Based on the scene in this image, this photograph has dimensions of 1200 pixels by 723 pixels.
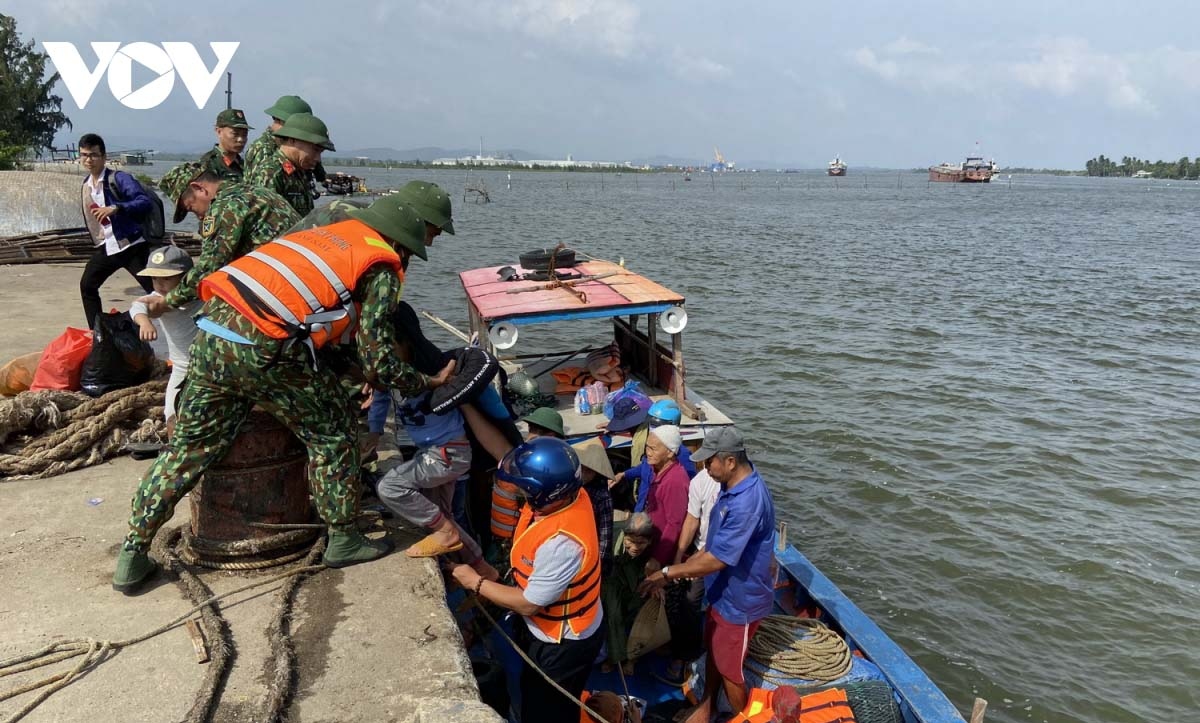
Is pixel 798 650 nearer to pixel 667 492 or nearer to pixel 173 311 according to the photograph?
pixel 667 492

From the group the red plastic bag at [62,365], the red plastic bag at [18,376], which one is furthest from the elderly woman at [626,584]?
the red plastic bag at [18,376]

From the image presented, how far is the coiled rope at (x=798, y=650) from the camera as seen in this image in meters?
4.95

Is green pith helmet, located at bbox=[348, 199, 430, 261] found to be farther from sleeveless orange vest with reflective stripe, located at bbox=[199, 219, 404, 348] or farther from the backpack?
the backpack

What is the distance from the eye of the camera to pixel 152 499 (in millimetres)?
3572

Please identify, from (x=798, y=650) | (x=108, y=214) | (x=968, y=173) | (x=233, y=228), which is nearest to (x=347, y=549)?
(x=233, y=228)

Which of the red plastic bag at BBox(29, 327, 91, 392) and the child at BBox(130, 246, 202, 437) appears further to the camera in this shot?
the red plastic bag at BBox(29, 327, 91, 392)

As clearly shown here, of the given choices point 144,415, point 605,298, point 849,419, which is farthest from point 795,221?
point 144,415

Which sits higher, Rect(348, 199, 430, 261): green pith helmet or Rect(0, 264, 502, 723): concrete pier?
Rect(348, 199, 430, 261): green pith helmet

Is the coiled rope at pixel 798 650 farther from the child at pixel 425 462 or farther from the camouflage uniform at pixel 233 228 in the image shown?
the camouflage uniform at pixel 233 228

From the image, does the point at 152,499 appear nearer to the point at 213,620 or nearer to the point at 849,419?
the point at 213,620

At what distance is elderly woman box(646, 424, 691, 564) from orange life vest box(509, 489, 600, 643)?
1.45 metres

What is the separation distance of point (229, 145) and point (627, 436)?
13.1 ft

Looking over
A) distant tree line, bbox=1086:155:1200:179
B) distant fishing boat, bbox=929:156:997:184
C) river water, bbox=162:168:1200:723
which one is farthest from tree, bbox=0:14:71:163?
distant tree line, bbox=1086:155:1200:179

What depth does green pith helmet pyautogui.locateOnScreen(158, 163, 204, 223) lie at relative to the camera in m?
5.11
